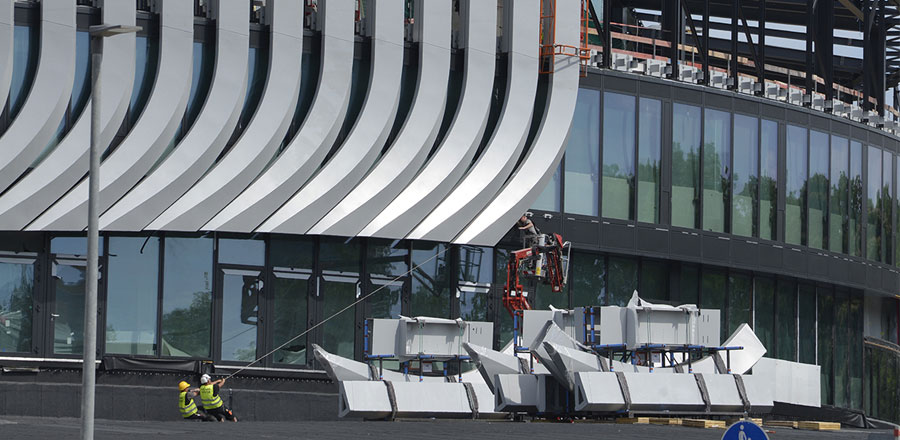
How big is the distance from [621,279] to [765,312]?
5906mm

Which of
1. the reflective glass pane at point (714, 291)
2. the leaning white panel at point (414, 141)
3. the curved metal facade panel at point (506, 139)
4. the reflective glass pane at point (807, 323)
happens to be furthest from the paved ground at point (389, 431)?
the reflective glass pane at point (807, 323)

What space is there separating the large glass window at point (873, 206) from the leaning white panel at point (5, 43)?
29109 millimetres

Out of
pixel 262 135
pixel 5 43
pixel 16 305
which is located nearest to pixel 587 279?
pixel 262 135

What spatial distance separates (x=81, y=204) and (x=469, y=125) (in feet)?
36.7

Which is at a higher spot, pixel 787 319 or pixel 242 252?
pixel 242 252

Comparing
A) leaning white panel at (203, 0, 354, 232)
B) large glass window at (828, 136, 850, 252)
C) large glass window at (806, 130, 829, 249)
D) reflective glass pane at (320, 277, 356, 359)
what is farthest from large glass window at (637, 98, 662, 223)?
leaning white panel at (203, 0, 354, 232)

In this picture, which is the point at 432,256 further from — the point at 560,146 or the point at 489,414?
the point at 489,414

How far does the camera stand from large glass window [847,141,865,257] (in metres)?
49.3

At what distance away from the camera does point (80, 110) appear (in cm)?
3769

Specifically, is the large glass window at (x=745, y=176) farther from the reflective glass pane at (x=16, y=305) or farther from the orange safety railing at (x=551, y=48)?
the reflective glass pane at (x=16, y=305)

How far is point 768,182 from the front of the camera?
4697 cm

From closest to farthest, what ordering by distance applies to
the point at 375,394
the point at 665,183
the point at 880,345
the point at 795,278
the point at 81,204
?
the point at 375,394 < the point at 81,204 < the point at 665,183 < the point at 795,278 < the point at 880,345

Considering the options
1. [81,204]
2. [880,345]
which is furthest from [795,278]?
[81,204]

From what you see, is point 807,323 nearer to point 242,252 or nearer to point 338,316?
point 338,316
